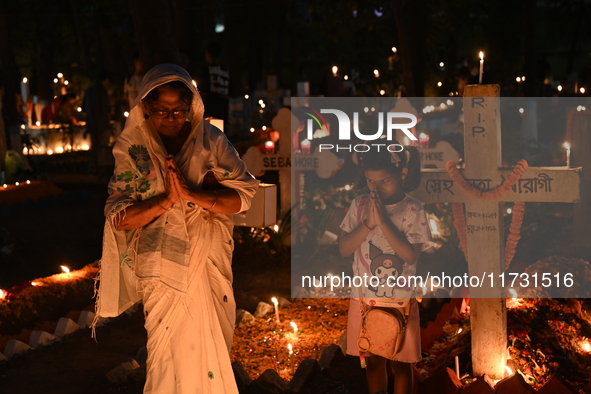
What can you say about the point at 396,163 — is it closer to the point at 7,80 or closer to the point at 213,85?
the point at 213,85

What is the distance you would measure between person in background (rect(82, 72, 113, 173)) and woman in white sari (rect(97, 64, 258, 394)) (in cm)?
1078

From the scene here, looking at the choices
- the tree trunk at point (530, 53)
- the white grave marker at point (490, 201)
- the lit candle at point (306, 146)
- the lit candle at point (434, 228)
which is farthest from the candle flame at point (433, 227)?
the tree trunk at point (530, 53)

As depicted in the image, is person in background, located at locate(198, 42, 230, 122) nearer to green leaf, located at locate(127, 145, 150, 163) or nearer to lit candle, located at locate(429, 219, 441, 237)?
lit candle, located at locate(429, 219, 441, 237)

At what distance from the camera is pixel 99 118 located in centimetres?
1440

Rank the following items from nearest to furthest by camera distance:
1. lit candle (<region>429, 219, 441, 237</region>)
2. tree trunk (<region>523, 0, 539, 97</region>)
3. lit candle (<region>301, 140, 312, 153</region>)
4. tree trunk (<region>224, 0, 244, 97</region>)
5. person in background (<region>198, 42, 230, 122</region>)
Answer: lit candle (<region>429, 219, 441, 237</region>), lit candle (<region>301, 140, 312, 153</region>), person in background (<region>198, 42, 230, 122</region>), tree trunk (<region>523, 0, 539, 97</region>), tree trunk (<region>224, 0, 244, 97</region>)

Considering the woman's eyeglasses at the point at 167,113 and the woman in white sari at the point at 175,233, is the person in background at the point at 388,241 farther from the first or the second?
the woman's eyeglasses at the point at 167,113

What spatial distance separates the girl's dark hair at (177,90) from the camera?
3475mm

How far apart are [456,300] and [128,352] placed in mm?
2650

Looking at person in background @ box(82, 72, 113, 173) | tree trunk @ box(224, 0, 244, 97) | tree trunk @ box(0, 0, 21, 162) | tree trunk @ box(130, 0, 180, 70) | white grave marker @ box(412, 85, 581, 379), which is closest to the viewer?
white grave marker @ box(412, 85, 581, 379)

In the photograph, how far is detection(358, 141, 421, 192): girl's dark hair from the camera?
156 inches

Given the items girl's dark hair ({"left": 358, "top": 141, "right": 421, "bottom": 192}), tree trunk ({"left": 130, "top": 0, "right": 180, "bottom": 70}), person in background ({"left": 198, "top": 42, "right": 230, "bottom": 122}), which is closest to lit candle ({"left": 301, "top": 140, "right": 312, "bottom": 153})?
person in background ({"left": 198, "top": 42, "right": 230, "bottom": 122})

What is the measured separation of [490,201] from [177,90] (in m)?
2.10

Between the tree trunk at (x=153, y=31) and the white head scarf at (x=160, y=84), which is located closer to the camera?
the white head scarf at (x=160, y=84)

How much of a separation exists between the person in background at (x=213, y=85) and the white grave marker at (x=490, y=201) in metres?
6.39
